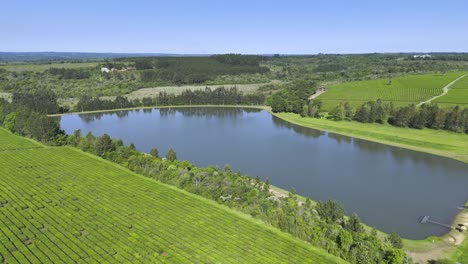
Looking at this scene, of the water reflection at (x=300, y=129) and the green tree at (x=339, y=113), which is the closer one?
the water reflection at (x=300, y=129)

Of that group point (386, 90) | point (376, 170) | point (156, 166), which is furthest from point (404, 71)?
point (156, 166)

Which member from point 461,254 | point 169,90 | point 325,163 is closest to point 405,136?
point 325,163

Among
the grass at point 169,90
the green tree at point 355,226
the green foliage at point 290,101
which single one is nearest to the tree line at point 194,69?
the grass at point 169,90

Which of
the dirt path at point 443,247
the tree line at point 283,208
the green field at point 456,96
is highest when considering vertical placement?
the green field at point 456,96

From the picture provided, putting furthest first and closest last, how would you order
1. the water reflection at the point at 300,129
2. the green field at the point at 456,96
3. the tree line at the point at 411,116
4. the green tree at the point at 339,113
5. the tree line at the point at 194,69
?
the tree line at the point at 194,69 → the green field at the point at 456,96 → the green tree at the point at 339,113 → the water reflection at the point at 300,129 → the tree line at the point at 411,116

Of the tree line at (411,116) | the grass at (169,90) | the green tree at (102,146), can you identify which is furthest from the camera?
the grass at (169,90)

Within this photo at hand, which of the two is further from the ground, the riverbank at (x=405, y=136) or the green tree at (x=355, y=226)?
the green tree at (x=355, y=226)

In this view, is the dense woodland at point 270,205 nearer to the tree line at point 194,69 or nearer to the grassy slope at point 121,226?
the grassy slope at point 121,226

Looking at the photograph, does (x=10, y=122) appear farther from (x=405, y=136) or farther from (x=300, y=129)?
(x=405, y=136)
